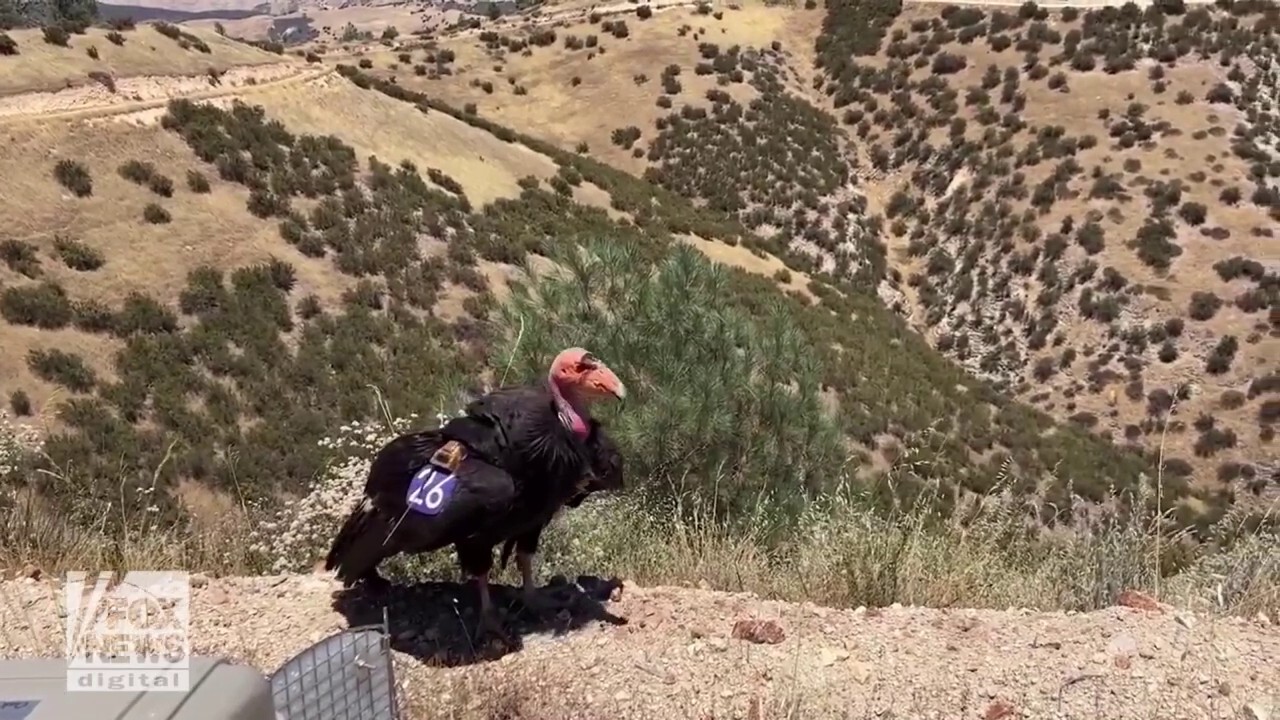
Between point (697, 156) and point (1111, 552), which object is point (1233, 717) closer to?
point (1111, 552)

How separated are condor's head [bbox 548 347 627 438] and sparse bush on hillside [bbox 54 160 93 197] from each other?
61.3 feet

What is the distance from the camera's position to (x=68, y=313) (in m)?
15.9

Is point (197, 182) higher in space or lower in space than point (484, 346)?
higher

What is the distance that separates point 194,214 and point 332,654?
19382mm

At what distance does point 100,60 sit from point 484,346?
13.1 metres

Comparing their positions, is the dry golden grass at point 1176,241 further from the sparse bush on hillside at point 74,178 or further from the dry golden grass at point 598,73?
the sparse bush on hillside at point 74,178

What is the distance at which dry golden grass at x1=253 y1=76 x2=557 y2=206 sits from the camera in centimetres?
2603

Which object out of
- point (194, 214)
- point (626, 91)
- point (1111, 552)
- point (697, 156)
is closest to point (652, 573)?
point (1111, 552)

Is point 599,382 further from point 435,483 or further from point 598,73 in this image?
point 598,73

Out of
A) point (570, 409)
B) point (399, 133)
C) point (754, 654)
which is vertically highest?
point (570, 409)

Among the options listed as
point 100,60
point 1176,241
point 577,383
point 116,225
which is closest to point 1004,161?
point 1176,241

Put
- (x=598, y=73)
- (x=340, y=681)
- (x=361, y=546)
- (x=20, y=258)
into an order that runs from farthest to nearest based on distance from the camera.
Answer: (x=598, y=73) < (x=20, y=258) < (x=361, y=546) < (x=340, y=681)

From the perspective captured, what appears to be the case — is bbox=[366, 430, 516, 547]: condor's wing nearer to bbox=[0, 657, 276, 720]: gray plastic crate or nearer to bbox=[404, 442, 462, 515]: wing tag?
bbox=[404, 442, 462, 515]: wing tag

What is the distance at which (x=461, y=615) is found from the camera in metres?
4.43
